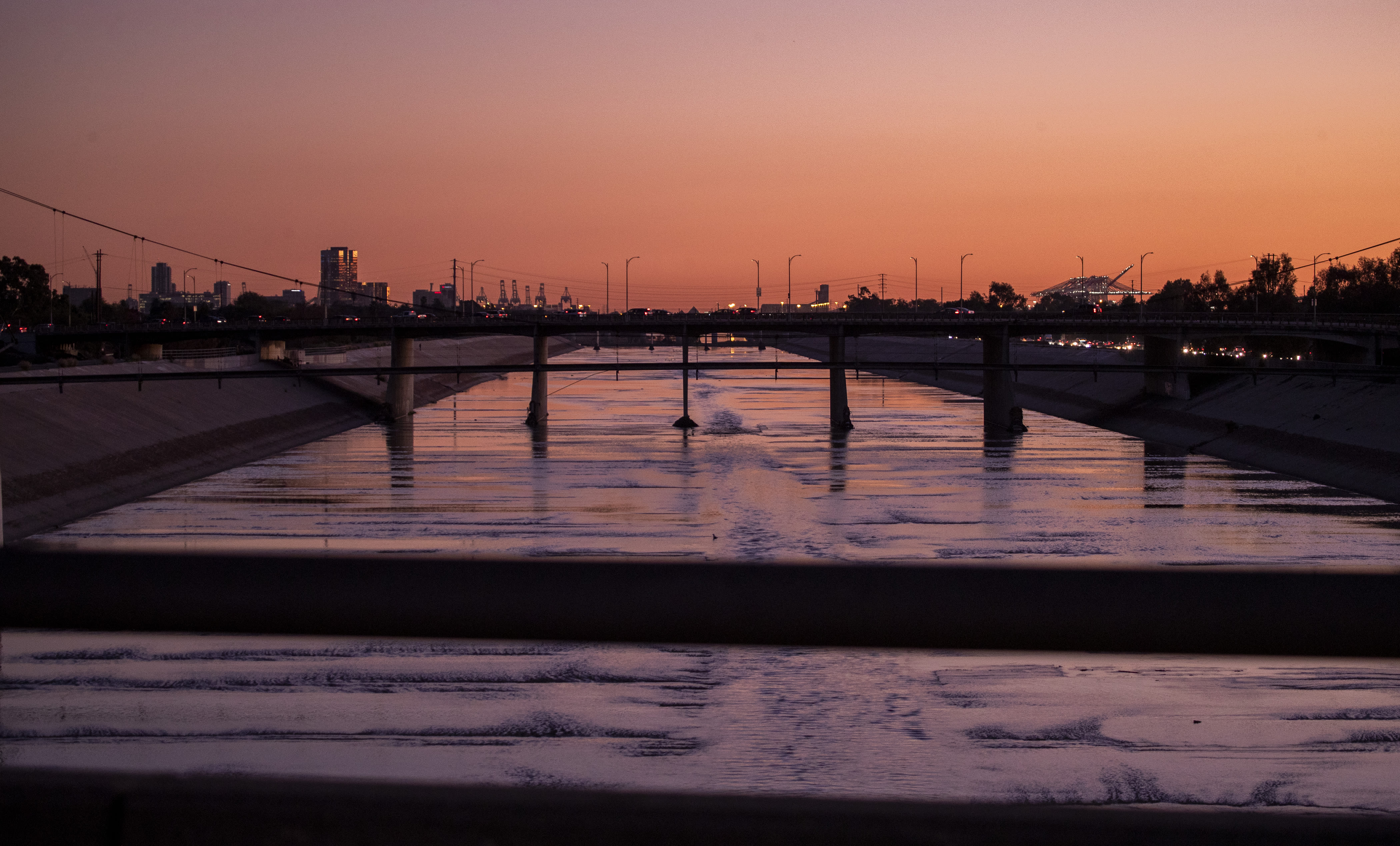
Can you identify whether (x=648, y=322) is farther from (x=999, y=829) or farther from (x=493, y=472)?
(x=999, y=829)

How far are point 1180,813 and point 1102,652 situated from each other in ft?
1.23

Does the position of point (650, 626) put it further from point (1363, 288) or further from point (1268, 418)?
point (1363, 288)

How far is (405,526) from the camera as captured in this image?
114 ft

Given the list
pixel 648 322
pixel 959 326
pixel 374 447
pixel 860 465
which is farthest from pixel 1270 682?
pixel 648 322

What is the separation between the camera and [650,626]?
2.78 meters

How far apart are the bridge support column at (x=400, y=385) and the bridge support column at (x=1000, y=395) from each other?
128 feet

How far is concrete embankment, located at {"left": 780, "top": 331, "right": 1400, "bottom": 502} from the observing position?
4781 cm

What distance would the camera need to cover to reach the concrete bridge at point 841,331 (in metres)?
72.4

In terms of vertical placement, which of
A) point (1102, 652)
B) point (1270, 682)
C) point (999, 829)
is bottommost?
point (1270, 682)

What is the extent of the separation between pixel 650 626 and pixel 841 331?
77.2 meters

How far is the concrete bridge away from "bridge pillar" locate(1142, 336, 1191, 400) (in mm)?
93

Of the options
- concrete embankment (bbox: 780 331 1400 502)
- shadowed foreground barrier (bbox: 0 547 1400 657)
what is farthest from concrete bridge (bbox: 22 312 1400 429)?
shadowed foreground barrier (bbox: 0 547 1400 657)

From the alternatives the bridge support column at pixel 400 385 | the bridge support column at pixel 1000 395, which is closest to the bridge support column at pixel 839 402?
the bridge support column at pixel 1000 395

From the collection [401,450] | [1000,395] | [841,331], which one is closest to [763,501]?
[401,450]
